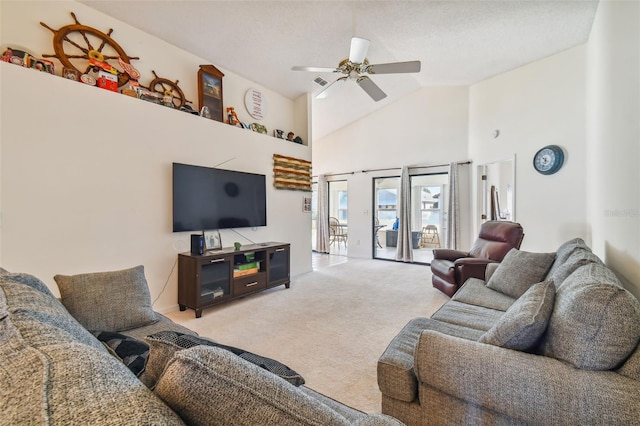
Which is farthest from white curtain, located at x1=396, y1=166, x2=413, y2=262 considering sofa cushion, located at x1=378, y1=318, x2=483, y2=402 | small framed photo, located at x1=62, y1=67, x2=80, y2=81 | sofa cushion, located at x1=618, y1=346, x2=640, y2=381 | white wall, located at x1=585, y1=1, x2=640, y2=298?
small framed photo, located at x1=62, y1=67, x2=80, y2=81

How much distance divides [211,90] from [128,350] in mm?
3447

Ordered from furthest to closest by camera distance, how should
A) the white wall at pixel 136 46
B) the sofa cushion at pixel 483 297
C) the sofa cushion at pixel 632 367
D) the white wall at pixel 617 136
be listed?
the white wall at pixel 136 46
the sofa cushion at pixel 483 297
the white wall at pixel 617 136
the sofa cushion at pixel 632 367

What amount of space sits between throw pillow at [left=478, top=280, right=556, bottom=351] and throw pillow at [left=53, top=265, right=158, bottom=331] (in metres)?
1.88

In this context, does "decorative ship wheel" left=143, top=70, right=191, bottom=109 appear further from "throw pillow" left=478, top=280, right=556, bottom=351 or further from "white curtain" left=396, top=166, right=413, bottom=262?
"white curtain" left=396, top=166, right=413, bottom=262

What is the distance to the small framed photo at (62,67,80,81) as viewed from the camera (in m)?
2.55

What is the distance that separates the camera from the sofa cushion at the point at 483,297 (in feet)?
7.07

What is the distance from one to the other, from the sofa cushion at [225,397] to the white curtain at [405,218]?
19.2ft

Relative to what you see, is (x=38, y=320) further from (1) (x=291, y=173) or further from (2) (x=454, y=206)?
(2) (x=454, y=206)

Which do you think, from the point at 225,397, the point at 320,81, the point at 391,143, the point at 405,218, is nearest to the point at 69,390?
the point at 225,397

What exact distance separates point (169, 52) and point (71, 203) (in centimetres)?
208

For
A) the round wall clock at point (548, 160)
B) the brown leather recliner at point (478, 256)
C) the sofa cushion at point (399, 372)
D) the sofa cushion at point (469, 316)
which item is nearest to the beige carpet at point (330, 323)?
the brown leather recliner at point (478, 256)

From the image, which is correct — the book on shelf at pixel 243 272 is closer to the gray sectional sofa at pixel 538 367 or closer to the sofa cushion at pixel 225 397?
the gray sectional sofa at pixel 538 367

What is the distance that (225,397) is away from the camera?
20.5 inches

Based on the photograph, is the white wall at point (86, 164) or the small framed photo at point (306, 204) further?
the small framed photo at point (306, 204)
